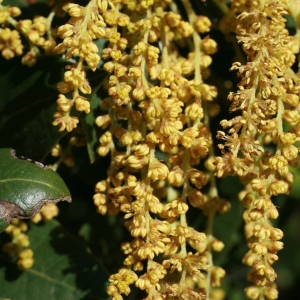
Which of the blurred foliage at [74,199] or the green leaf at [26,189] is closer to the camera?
the green leaf at [26,189]

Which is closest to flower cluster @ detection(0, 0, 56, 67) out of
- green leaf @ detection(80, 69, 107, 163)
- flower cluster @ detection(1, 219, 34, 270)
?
green leaf @ detection(80, 69, 107, 163)

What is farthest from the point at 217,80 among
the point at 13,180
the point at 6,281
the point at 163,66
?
the point at 6,281

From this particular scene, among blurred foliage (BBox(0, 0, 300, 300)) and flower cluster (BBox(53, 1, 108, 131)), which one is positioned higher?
flower cluster (BBox(53, 1, 108, 131))

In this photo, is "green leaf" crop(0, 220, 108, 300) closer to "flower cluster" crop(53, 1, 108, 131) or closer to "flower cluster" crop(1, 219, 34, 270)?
"flower cluster" crop(1, 219, 34, 270)

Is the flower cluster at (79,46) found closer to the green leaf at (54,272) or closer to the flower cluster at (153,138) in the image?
the flower cluster at (153,138)

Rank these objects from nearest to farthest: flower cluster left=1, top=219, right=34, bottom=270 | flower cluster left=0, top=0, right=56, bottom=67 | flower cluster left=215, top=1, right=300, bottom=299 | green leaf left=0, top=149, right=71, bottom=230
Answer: flower cluster left=215, top=1, right=300, bottom=299 < green leaf left=0, top=149, right=71, bottom=230 < flower cluster left=0, top=0, right=56, bottom=67 < flower cluster left=1, top=219, right=34, bottom=270

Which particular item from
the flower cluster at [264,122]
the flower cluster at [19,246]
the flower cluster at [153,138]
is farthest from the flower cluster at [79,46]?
the flower cluster at [19,246]

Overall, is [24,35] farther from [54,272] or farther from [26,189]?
[54,272]

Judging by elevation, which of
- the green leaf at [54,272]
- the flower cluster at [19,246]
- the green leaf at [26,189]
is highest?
the green leaf at [26,189]

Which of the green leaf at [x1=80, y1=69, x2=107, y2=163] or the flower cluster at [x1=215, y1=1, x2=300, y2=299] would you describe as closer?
the flower cluster at [x1=215, y1=1, x2=300, y2=299]
